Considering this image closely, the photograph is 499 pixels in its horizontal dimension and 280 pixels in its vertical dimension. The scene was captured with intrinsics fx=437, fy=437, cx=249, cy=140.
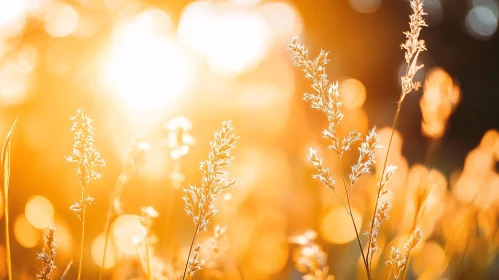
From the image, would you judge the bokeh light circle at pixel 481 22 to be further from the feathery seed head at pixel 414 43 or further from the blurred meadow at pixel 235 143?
the feathery seed head at pixel 414 43

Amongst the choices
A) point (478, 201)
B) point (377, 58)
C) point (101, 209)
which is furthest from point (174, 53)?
point (377, 58)

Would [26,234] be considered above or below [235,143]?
above

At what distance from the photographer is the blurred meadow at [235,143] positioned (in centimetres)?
127

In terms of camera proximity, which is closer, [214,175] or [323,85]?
[214,175]

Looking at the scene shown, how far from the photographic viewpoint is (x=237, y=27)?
5.39 metres

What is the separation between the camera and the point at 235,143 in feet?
3.29

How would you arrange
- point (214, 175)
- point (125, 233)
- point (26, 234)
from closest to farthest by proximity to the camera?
point (214, 175) → point (125, 233) → point (26, 234)

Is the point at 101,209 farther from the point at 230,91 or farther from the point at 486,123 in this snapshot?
the point at 486,123

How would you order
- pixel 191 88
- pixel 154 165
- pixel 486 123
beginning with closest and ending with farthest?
pixel 154 165, pixel 191 88, pixel 486 123

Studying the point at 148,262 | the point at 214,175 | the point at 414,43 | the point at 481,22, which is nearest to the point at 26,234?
the point at 148,262

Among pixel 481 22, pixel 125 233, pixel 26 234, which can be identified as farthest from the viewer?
pixel 481 22

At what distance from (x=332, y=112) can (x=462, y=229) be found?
106 centimetres

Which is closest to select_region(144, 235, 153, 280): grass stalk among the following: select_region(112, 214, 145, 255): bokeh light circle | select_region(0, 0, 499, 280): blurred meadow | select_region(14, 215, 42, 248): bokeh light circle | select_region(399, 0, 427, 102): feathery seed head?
select_region(0, 0, 499, 280): blurred meadow

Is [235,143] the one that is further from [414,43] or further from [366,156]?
[414,43]
